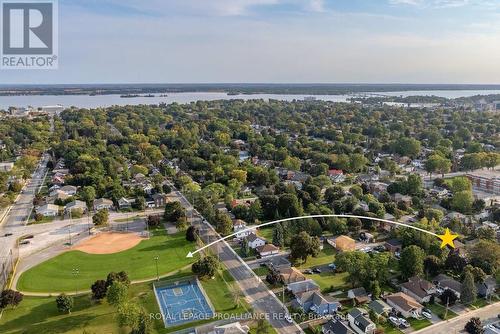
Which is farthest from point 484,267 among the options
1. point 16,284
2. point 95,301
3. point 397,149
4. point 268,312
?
point 397,149

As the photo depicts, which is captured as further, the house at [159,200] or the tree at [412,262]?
the house at [159,200]

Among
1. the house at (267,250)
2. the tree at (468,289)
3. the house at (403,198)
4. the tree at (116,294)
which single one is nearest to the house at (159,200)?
the house at (267,250)

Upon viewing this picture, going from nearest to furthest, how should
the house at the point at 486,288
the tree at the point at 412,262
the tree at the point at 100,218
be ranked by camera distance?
1. the house at the point at 486,288
2. the tree at the point at 412,262
3. the tree at the point at 100,218

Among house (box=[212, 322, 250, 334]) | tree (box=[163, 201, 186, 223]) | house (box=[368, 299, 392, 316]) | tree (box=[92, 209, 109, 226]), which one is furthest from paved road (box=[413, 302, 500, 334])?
tree (box=[92, 209, 109, 226])

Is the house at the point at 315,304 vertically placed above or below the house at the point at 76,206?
below

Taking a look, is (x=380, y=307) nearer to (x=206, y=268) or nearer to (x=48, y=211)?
(x=206, y=268)

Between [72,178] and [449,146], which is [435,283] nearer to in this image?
[72,178]

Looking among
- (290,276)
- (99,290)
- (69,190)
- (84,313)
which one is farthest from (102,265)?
(69,190)

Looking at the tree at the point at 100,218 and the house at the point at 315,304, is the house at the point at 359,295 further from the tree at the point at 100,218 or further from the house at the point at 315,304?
the tree at the point at 100,218
